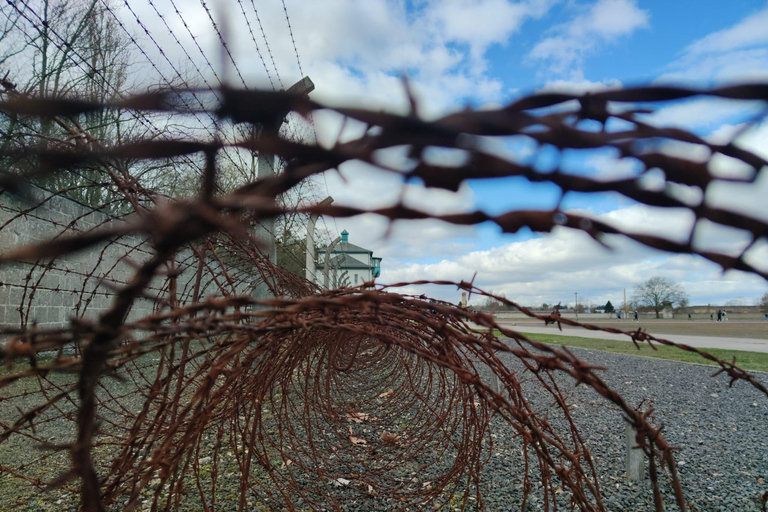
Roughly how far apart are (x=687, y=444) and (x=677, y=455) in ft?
2.05

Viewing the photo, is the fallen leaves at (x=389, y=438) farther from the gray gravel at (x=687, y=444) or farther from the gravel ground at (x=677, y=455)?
the gray gravel at (x=687, y=444)

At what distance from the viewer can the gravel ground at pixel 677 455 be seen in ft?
11.2

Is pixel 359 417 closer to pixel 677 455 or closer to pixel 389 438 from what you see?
pixel 389 438

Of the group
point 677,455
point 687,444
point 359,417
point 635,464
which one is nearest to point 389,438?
point 359,417

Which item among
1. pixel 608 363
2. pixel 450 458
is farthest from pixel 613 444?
pixel 608 363

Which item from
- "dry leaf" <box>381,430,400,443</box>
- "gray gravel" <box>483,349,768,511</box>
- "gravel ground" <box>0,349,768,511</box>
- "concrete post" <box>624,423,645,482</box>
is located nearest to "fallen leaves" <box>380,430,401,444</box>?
"dry leaf" <box>381,430,400,443</box>

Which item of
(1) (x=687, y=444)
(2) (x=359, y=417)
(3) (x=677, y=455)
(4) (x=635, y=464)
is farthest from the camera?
(2) (x=359, y=417)

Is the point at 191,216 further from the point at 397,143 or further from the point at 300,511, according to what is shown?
the point at 300,511

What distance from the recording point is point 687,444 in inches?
199

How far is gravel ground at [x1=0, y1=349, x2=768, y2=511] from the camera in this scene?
11.2ft

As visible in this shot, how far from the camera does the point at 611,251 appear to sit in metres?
0.73

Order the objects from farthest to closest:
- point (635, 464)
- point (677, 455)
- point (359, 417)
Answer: point (359, 417)
point (677, 455)
point (635, 464)

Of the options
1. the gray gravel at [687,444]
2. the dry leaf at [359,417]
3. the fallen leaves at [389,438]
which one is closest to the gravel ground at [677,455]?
the gray gravel at [687,444]

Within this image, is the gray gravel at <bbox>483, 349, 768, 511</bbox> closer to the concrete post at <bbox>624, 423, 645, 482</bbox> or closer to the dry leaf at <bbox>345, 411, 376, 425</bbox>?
the concrete post at <bbox>624, 423, 645, 482</bbox>
